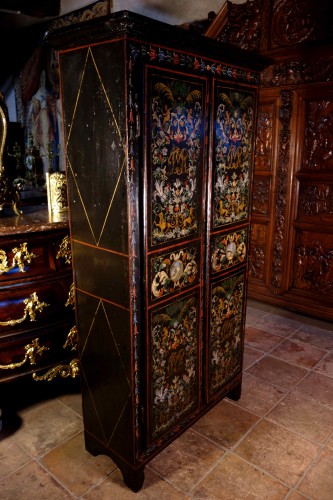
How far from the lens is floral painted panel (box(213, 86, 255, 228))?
193 cm

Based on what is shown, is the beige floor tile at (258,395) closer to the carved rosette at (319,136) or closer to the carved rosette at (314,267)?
the carved rosette at (314,267)

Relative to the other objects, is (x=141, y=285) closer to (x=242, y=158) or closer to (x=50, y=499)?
(x=242, y=158)

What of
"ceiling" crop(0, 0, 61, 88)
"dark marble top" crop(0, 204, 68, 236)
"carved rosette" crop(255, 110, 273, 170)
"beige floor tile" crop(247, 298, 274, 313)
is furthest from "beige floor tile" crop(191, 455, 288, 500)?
"ceiling" crop(0, 0, 61, 88)

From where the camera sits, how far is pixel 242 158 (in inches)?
83.8

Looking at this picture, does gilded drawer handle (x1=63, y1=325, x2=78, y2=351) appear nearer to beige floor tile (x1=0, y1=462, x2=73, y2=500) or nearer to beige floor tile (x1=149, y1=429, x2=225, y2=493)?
beige floor tile (x1=0, y1=462, x2=73, y2=500)

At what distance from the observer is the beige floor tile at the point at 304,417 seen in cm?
229

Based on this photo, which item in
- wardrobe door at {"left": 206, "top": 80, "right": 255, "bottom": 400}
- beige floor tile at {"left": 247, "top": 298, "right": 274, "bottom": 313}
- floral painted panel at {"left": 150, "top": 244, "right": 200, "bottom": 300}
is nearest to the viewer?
floral painted panel at {"left": 150, "top": 244, "right": 200, "bottom": 300}

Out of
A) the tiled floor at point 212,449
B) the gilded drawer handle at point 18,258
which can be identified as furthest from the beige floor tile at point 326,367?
the gilded drawer handle at point 18,258

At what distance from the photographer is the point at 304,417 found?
2416mm

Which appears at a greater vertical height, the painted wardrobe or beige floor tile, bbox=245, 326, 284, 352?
the painted wardrobe

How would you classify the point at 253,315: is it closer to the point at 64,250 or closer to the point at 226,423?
the point at 226,423

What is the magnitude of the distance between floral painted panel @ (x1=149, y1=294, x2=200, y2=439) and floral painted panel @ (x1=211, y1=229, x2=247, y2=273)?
24 cm

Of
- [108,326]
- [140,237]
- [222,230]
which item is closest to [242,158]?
[222,230]

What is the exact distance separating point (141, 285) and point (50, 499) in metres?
1.09
